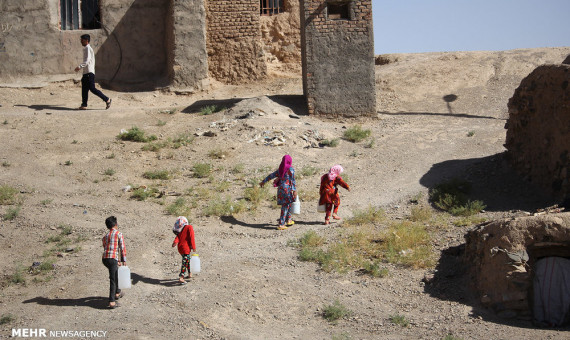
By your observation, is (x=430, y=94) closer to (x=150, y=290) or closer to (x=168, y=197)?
(x=168, y=197)

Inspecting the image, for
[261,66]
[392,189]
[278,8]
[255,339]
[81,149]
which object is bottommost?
[255,339]

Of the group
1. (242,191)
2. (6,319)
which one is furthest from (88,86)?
(6,319)

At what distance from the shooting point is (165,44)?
15.4 m

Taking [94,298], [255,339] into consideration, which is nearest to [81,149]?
[94,298]

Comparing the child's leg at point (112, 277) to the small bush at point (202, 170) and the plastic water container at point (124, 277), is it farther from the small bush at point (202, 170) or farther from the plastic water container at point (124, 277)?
the small bush at point (202, 170)

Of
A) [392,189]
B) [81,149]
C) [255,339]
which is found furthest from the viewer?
[81,149]

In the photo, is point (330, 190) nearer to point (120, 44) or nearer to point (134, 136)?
point (134, 136)

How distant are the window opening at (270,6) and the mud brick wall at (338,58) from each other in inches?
138

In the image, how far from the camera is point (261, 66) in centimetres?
1593

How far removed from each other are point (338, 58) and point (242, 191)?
473 cm

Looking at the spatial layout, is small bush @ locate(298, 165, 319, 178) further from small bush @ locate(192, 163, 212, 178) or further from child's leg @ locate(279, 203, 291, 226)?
child's leg @ locate(279, 203, 291, 226)

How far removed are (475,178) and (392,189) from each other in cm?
155

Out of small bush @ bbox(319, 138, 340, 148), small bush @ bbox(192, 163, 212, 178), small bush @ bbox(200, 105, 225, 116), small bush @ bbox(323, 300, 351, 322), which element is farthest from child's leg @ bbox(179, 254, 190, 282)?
small bush @ bbox(200, 105, 225, 116)

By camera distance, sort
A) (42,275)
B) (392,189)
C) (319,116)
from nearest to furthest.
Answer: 1. (42,275)
2. (392,189)
3. (319,116)
